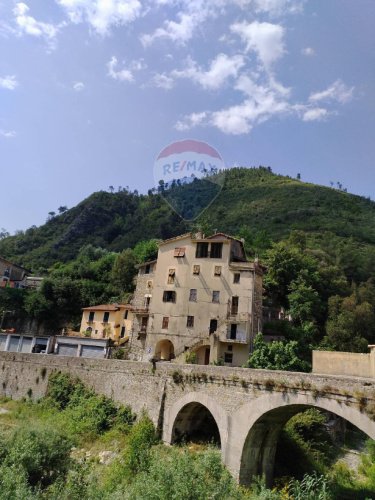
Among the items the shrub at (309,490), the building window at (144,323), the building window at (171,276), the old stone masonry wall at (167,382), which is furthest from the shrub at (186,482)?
the building window at (144,323)

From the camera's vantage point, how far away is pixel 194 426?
25.4 metres

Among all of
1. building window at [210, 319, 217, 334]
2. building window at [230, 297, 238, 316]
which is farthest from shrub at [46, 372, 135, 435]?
building window at [230, 297, 238, 316]

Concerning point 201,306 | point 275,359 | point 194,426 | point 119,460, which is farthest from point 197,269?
point 119,460

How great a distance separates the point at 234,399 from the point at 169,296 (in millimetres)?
18126

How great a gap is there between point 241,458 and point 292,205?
84984mm

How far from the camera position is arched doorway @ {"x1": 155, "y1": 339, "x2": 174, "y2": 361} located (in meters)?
37.3

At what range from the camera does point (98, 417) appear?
2708cm

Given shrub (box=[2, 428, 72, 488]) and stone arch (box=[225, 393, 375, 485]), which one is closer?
shrub (box=[2, 428, 72, 488])

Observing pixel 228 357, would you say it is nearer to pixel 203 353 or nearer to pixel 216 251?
pixel 203 353

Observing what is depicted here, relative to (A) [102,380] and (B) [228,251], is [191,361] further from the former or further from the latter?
(B) [228,251]

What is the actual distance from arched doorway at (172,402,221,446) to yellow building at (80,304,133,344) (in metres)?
19.3

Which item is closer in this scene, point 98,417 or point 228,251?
point 98,417

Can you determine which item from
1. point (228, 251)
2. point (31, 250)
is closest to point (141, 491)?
point (228, 251)

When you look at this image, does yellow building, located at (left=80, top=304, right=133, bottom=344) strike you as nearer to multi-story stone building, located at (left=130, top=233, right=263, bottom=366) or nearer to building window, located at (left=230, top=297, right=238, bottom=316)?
multi-story stone building, located at (left=130, top=233, right=263, bottom=366)
